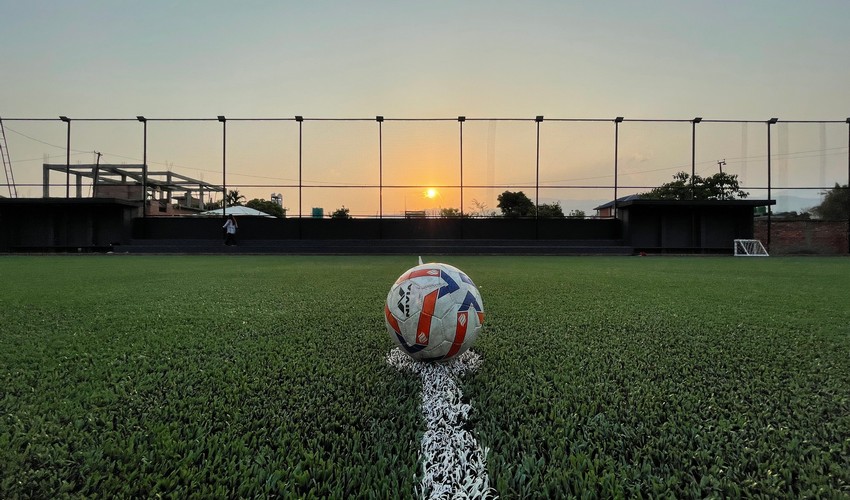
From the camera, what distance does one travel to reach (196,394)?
1.69 metres

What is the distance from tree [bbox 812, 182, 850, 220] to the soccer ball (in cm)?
2634

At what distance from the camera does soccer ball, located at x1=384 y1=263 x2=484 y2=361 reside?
192cm

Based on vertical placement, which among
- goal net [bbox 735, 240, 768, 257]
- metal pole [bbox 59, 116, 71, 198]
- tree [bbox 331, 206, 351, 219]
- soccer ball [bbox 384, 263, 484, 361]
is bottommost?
soccer ball [bbox 384, 263, 484, 361]

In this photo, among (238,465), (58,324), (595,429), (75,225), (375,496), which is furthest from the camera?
(75,225)

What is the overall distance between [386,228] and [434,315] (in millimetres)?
17444

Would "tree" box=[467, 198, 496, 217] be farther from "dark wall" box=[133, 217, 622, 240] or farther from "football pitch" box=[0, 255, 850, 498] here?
"football pitch" box=[0, 255, 850, 498]

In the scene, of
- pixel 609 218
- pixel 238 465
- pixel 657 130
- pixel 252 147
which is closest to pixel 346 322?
pixel 238 465

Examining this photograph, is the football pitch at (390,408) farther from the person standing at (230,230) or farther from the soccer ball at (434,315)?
the person standing at (230,230)

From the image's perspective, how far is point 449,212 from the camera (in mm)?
19578

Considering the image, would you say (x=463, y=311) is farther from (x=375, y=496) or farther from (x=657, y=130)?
(x=657, y=130)

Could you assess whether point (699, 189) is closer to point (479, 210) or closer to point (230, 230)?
point (479, 210)

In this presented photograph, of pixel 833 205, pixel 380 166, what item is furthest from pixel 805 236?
pixel 380 166

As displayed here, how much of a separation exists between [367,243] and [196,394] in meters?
16.4

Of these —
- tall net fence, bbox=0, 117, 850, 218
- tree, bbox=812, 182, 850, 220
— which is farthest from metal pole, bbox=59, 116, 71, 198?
tree, bbox=812, 182, 850, 220
